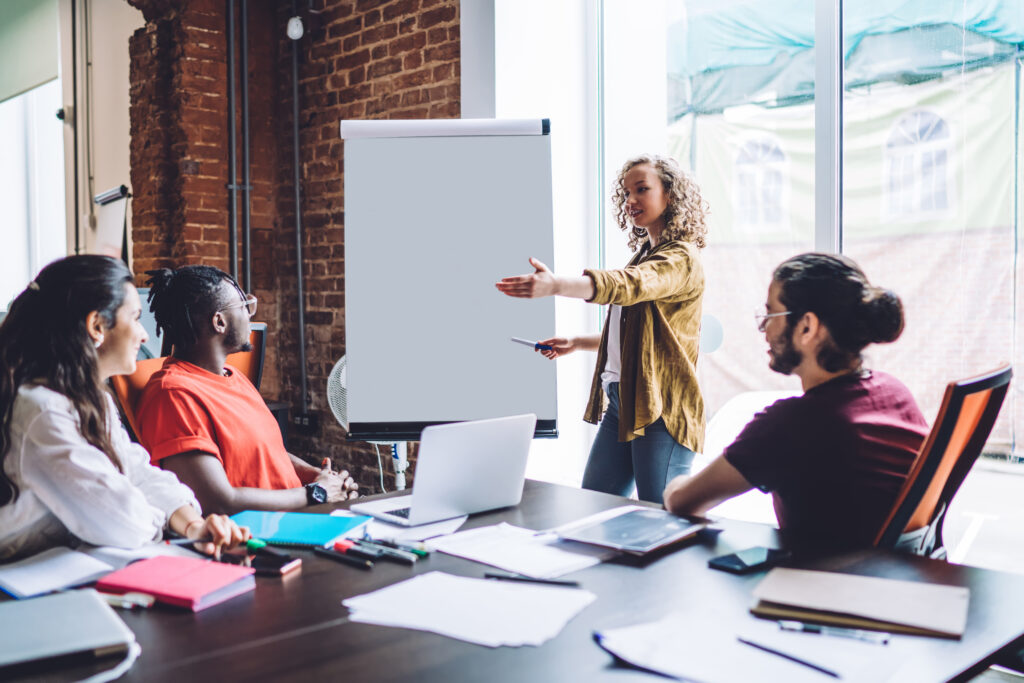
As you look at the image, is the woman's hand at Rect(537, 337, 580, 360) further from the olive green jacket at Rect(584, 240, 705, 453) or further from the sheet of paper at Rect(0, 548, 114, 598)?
the sheet of paper at Rect(0, 548, 114, 598)

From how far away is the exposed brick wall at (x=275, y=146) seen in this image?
412cm

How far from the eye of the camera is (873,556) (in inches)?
57.0

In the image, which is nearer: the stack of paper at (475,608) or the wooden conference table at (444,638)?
the wooden conference table at (444,638)

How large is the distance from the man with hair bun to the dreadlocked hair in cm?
118

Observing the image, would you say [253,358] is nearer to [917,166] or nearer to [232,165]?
[232,165]

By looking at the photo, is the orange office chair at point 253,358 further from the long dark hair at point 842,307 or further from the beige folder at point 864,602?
the beige folder at point 864,602

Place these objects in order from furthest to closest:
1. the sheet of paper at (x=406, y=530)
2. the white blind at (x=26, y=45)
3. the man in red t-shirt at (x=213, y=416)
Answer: the white blind at (x=26, y=45) < the man in red t-shirt at (x=213, y=416) < the sheet of paper at (x=406, y=530)

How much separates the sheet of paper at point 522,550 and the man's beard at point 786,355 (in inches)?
20.7

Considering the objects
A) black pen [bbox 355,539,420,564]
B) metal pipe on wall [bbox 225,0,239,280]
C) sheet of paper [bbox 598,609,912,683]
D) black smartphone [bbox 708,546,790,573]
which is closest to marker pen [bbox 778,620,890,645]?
sheet of paper [bbox 598,609,912,683]

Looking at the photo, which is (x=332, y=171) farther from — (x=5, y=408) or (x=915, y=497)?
(x=915, y=497)

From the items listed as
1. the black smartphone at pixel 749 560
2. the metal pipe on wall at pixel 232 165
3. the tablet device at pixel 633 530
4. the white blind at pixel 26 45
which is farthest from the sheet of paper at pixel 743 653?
the white blind at pixel 26 45

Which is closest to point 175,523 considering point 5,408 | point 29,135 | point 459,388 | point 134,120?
point 5,408

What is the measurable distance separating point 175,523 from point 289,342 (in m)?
2.91

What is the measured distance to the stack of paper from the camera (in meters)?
1.15
